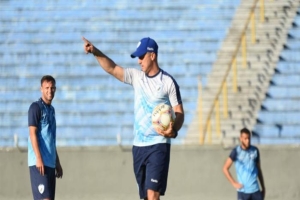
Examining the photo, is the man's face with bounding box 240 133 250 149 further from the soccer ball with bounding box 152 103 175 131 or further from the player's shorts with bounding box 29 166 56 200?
the soccer ball with bounding box 152 103 175 131

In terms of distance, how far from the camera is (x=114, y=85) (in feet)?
65.5

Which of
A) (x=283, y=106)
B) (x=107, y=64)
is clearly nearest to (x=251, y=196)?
(x=283, y=106)

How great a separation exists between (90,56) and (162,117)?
40.3ft

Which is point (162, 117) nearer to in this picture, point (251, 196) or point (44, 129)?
point (44, 129)

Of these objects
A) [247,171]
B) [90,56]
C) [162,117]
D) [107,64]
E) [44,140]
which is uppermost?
[90,56]

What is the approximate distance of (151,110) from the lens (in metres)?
8.95

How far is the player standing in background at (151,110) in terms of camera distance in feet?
29.3

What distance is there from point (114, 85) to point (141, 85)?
36.0 ft

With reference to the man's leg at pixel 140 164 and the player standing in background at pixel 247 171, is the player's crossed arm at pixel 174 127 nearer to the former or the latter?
the man's leg at pixel 140 164

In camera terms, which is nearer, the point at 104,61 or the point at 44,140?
the point at 104,61

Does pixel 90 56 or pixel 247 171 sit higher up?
pixel 90 56

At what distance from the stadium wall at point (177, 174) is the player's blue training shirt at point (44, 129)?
20.7ft

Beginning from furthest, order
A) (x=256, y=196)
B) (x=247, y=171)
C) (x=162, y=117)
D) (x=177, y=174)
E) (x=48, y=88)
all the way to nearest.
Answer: (x=177, y=174), (x=247, y=171), (x=256, y=196), (x=48, y=88), (x=162, y=117)

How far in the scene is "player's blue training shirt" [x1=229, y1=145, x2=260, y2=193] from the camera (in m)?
14.2
